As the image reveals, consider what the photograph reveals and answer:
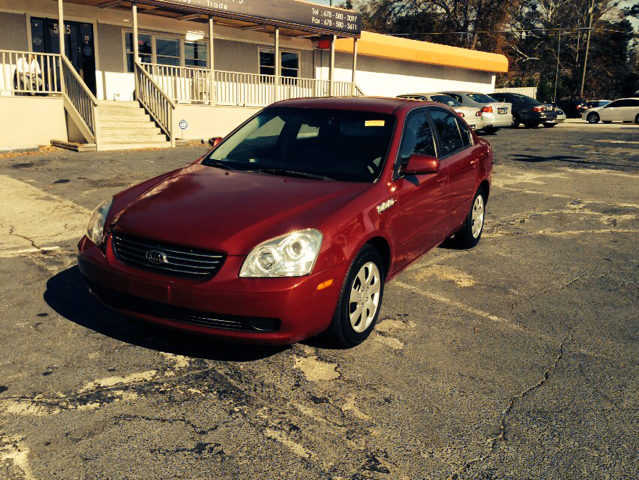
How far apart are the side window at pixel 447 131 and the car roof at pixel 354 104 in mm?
404

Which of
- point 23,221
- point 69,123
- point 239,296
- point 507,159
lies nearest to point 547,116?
point 507,159

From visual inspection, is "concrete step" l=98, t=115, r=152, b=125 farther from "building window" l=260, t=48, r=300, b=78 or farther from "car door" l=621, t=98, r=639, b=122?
"car door" l=621, t=98, r=639, b=122

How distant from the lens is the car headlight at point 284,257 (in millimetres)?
3430

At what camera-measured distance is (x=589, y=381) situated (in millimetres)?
3658

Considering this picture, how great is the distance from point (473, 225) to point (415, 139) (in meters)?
1.94

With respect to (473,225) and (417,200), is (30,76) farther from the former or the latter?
(417,200)

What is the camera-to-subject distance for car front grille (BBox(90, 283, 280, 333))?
11.4ft

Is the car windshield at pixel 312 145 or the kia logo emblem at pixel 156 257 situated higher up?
the car windshield at pixel 312 145

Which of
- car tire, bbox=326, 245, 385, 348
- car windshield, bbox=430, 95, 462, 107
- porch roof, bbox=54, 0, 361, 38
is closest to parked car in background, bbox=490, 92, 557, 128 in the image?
car windshield, bbox=430, 95, 462, 107

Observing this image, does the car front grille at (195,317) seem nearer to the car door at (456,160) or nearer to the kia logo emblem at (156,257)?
the kia logo emblem at (156,257)

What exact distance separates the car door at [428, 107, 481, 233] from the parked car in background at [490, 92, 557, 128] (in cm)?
2182

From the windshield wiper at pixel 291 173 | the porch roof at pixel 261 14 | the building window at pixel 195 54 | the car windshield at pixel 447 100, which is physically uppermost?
the porch roof at pixel 261 14

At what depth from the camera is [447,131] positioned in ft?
19.2

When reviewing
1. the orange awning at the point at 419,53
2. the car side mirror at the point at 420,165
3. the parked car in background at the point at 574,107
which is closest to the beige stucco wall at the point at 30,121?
the car side mirror at the point at 420,165
